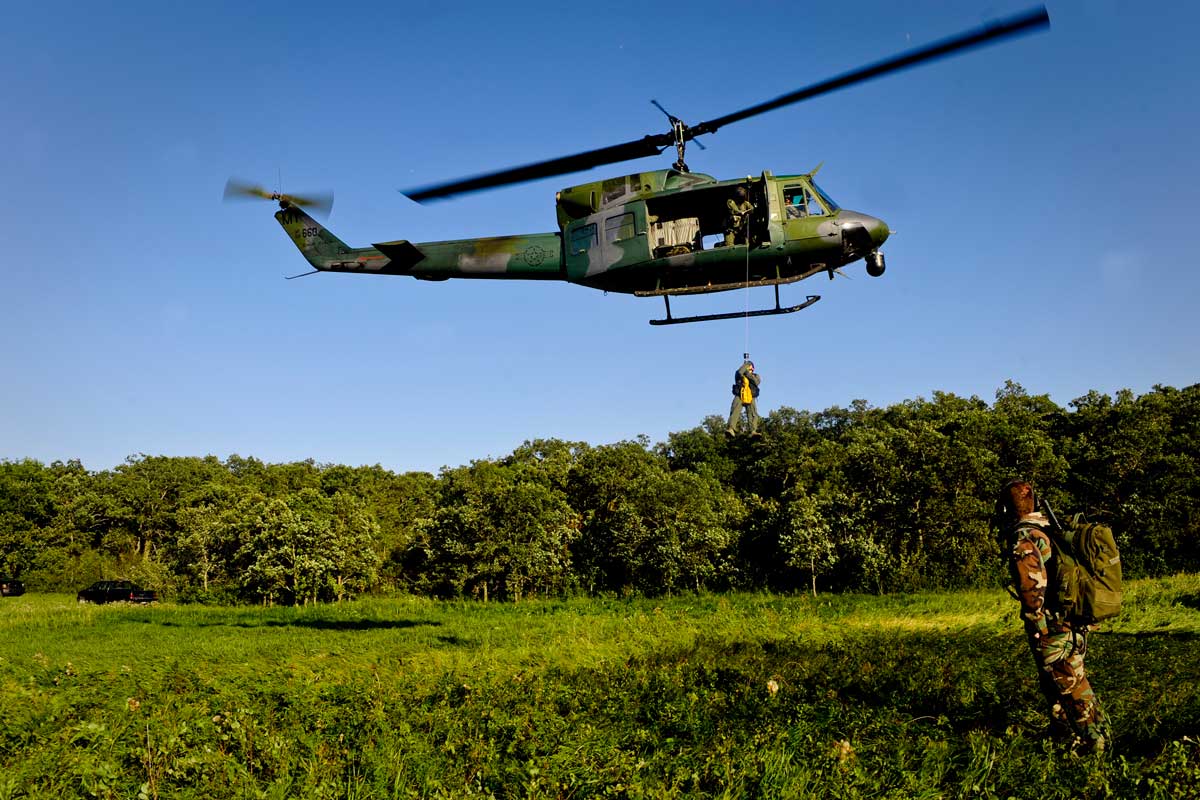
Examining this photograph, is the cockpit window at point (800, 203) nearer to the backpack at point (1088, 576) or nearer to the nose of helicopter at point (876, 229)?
the nose of helicopter at point (876, 229)

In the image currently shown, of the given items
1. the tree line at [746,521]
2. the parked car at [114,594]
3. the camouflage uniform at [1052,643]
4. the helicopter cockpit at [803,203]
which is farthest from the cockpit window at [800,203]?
the parked car at [114,594]

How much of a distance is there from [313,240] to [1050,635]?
17.8m

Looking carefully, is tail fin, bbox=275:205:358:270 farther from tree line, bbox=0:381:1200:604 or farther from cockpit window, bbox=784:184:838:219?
tree line, bbox=0:381:1200:604

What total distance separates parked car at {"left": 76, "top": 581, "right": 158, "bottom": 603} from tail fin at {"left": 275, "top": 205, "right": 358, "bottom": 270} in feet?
106

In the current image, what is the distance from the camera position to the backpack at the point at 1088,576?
6977 mm

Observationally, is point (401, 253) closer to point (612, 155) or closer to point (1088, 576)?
point (612, 155)

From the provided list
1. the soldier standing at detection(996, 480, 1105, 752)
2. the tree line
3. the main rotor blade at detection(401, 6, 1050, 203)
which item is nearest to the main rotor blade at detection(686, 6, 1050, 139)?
the main rotor blade at detection(401, 6, 1050, 203)

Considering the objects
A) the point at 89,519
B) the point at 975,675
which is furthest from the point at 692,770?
the point at 89,519

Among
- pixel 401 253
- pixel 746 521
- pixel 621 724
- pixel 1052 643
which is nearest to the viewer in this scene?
pixel 1052 643

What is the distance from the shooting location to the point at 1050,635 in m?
7.09

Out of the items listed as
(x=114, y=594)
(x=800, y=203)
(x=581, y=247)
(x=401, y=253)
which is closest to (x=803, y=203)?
(x=800, y=203)

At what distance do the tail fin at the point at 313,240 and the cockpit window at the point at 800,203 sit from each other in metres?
10.0

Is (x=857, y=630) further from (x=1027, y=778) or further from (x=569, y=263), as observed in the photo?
(x=1027, y=778)

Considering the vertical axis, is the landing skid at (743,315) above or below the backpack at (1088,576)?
above
